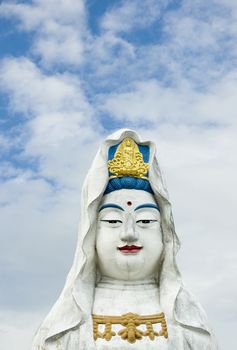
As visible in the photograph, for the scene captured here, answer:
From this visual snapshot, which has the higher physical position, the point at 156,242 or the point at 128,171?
the point at 128,171

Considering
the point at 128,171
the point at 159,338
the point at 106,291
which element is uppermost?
the point at 128,171

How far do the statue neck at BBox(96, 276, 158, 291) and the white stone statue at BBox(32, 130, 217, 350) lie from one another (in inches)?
0.5

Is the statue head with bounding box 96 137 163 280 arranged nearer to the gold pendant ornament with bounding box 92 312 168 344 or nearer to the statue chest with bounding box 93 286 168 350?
the statue chest with bounding box 93 286 168 350

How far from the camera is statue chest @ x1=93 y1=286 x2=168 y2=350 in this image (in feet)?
30.8

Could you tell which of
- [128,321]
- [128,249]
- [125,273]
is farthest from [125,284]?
[128,321]

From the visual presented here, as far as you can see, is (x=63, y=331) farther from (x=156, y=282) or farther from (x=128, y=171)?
(x=128, y=171)

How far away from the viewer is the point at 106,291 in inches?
393

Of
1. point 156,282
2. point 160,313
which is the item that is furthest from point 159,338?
point 156,282

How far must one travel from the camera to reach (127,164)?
10227 mm

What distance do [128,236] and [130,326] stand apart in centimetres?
120

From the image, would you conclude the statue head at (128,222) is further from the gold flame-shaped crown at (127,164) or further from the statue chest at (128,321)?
the statue chest at (128,321)

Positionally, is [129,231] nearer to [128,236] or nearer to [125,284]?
[128,236]

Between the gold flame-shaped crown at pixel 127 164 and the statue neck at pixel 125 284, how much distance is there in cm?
146

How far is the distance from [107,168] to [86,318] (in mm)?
2125
